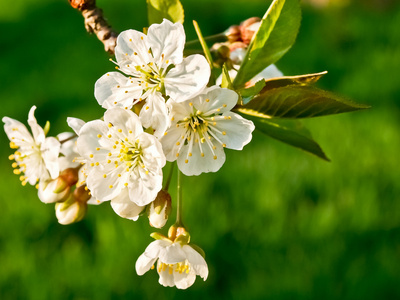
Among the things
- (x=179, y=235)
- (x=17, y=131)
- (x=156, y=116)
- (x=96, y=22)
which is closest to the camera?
(x=156, y=116)

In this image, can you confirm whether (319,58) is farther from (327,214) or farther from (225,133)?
(225,133)

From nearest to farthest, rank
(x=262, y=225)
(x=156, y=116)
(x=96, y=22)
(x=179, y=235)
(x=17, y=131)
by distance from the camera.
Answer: (x=156, y=116) → (x=96, y=22) → (x=179, y=235) → (x=17, y=131) → (x=262, y=225)

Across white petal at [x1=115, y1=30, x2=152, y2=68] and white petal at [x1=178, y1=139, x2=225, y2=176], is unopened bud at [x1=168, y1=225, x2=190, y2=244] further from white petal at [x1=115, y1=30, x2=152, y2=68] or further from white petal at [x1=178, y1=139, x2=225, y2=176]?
white petal at [x1=115, y1=30, x2=152, y2=68]

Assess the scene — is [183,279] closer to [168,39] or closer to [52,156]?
[52,156]

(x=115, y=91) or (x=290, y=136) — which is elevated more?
(x=115, y=91)

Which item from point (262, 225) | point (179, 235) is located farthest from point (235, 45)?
point (262, 225)

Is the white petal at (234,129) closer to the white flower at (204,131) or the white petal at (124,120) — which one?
the white flower at (204,131)

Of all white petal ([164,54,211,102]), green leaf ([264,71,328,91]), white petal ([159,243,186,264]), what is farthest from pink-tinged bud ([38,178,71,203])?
green leaf ([264,71,328,91])
